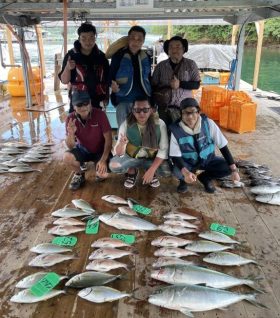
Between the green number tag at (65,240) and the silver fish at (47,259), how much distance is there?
183 mm

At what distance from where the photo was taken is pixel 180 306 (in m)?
1.85

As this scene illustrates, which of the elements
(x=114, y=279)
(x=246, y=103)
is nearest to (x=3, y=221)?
(x=114, y=279)

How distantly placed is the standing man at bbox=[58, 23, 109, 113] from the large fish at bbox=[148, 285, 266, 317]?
2.51 m

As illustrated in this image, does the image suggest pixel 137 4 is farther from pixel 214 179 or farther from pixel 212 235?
pixel 212 235

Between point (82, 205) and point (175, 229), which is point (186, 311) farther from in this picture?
point (82, 205)

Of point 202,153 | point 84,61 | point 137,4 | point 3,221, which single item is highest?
point 137,4

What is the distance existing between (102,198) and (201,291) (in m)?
1.61

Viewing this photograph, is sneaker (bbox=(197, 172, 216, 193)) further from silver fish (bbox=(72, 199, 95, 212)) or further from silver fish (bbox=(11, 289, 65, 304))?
silver fish (bbox=(11, 289, 65, 304))

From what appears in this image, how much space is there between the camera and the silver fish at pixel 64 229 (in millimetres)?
2648

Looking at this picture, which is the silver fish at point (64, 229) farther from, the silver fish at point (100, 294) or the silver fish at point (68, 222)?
the silver fish at point (100, 294)

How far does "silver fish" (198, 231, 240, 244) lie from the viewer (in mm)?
2529

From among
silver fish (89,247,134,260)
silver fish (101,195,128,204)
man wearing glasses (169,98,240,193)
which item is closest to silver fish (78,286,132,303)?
silver fish (89,247,134,260)

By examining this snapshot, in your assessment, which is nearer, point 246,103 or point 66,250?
point 66,250

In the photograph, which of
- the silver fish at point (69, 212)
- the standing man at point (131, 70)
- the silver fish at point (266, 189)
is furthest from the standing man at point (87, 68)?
the silver fish at point (266, 189)
